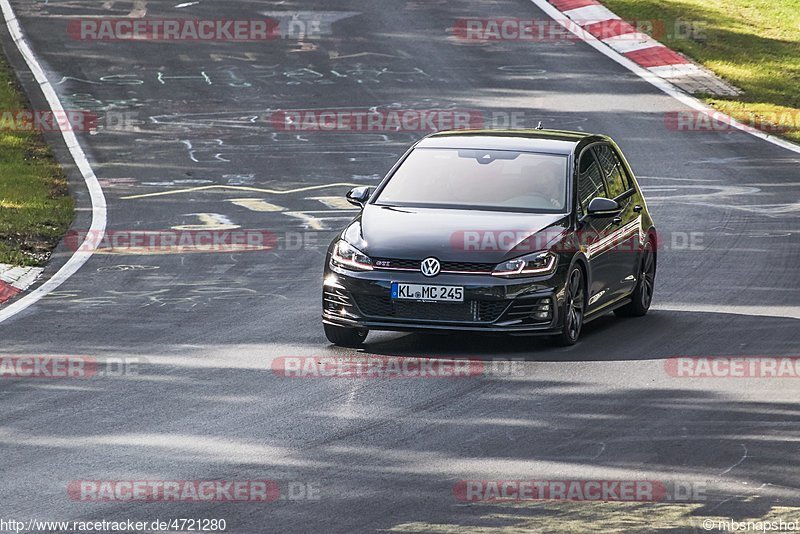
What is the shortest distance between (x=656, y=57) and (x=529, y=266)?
20.0m

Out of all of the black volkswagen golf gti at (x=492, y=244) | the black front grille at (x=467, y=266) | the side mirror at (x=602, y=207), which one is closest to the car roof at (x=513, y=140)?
the black volkswagen golf gti at (x=492, y=244)

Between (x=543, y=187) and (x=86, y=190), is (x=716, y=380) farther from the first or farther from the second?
(x=86, y=190)

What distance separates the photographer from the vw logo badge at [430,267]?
11.7 m

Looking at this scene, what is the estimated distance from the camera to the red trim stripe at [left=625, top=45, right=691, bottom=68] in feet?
100

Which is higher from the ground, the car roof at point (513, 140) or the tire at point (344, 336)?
the car roof at point (513, 140)

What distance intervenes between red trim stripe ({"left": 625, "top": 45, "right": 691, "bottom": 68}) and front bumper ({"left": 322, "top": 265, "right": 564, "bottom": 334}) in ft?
62.9

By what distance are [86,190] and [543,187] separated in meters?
10.1

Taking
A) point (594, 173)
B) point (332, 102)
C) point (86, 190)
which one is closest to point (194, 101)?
point (332, 102)

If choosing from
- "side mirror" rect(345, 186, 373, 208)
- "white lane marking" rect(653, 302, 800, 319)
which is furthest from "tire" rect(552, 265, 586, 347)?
"side mirror" rect(345, 186, 373, 208)

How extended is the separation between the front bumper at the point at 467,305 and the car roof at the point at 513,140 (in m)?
1.74

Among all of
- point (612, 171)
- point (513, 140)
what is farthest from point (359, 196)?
point (612, 171)

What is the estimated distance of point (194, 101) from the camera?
27.7m

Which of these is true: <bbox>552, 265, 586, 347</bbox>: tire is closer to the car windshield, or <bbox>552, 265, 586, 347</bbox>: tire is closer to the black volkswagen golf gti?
the black volkswagen golf gti

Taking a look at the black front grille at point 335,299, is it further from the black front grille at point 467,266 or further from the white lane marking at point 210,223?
the white lane marking at point 210,223
